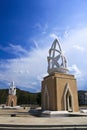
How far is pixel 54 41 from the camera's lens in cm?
1980

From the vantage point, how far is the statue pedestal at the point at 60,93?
15.7 meters

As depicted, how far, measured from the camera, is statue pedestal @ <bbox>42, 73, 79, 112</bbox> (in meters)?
15.7

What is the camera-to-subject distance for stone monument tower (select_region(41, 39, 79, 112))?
1574 cm

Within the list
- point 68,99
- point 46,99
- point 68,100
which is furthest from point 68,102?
point 46,99

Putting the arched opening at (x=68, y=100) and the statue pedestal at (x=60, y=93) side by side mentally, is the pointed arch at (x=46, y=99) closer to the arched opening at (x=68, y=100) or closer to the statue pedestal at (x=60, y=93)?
the statue pedestal at (x=60, y=93)

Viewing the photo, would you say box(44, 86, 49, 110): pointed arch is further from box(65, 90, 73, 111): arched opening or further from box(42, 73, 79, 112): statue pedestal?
box(65, 90, 73, 111): arched opening

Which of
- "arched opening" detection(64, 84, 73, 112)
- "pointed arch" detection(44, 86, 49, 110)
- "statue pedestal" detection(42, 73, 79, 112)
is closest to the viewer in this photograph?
"statue pedestal" detection(42, 73, 79, 112)

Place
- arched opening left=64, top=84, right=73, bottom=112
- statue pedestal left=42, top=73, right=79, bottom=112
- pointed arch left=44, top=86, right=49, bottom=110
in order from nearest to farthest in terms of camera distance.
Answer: statue pedestal left=42, top=73, right=79, bottom=112 < arched opening left=64, top=84, right=73, bottom=112 < pointed arch left=44, top=86, right=49, bottom=110

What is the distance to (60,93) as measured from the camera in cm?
1592

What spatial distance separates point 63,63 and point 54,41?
3.70 metres

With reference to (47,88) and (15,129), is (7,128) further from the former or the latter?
(47,88)

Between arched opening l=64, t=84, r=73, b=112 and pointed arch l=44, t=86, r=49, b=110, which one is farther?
pointed arch l=44, t=86, r=49, b=110

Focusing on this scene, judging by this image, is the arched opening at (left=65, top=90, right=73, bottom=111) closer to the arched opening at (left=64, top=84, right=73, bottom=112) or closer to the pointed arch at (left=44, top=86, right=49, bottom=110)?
the arched opening at (left=64, top=84, right=73, bottom=112)

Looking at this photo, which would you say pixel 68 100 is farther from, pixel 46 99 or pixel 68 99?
pixel 46 99
